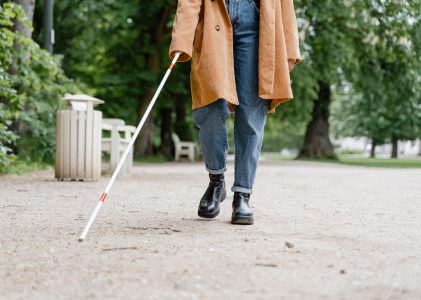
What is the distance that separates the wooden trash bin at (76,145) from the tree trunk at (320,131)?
689 inches

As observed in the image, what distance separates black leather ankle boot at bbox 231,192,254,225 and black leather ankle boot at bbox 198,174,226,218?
0.68 feet

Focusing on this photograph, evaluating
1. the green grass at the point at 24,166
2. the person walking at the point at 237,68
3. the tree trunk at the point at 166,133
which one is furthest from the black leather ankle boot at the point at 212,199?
the tree trunk at the point at 166,133

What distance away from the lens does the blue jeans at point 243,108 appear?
13.1 feet

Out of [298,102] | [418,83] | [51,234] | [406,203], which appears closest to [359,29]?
[298,102]

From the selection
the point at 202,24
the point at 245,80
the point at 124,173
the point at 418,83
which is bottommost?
the point at 124,173

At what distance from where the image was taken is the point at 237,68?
13.3 ft

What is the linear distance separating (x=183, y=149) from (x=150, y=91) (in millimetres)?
3097

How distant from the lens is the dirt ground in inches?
90.0

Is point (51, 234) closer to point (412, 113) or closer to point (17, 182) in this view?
point (17, 182)

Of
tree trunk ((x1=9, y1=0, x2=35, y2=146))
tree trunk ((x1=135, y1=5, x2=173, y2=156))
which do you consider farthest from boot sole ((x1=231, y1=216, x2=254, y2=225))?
tree trunk ((x1=135, y1=5, x2=173, y2=156))

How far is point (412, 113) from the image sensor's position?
Answer: 21.3 metres

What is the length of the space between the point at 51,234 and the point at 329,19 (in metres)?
11.1

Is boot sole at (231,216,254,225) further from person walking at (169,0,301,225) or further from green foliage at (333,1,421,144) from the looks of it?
green foliage at (333,1,421,144)

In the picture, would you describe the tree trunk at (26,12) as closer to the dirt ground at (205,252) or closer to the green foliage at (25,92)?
the green foliage at (25,92)
